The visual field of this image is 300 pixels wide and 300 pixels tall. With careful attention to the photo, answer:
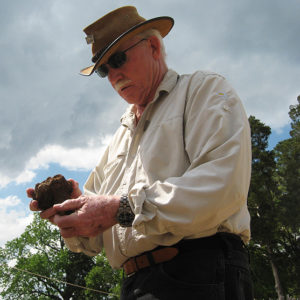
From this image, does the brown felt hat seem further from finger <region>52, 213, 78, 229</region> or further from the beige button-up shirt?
finger <region>52, 213, 78, 229</region>

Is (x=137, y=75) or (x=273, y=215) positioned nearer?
(x=137, y=75)

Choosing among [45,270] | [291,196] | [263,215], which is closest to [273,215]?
[263,215]

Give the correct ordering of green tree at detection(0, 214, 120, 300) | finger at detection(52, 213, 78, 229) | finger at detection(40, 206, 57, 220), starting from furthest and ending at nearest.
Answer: green tree at detection(0, 214, 120, 300), finger at detection(40, 206, 57, 220), finger at detection(52, 213, 78, 229)

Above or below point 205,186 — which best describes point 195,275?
below

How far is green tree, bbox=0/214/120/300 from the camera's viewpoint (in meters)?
33.9

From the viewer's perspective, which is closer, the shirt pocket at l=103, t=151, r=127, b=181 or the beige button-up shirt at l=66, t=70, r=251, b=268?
the beige button-up shirt at l=66, t=70, r=251, b=268

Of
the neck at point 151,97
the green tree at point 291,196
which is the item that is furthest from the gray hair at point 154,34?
the green tree at point 291,196

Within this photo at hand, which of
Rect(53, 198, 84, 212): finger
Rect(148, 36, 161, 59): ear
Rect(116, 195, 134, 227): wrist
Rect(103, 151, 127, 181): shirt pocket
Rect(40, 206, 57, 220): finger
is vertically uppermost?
Rect(148, 36, 161, 59): ear

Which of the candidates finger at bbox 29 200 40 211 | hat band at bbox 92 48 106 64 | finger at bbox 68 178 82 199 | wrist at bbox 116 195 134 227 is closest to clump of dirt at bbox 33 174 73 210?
finger at bbox 29 200 40 211

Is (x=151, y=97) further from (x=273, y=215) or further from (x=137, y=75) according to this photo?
(x=273, y=215)

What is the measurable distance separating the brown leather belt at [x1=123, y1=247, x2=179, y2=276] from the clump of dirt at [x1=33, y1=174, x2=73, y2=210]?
0.64 m

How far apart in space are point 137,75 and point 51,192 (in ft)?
3.51

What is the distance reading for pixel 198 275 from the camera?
5.94 feet

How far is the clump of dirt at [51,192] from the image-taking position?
226 cm
